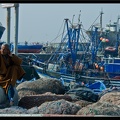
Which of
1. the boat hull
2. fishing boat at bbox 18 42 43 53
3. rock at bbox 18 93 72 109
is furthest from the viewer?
fishing boat at bbox 18 42 43 53

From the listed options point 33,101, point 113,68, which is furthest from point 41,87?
point 113,68

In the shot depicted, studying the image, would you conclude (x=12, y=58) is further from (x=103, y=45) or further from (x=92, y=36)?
(x=103, y=45)

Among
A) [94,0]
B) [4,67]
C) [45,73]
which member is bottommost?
[45,73]

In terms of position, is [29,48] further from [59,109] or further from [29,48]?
[59,109]

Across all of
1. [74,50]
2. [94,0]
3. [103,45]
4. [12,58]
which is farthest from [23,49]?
[94,0]

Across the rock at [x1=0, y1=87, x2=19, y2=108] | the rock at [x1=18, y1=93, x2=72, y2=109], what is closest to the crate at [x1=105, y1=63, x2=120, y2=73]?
the rock at [x1=18, y1=93, x2=72, y2=109]

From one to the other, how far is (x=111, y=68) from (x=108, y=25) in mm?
25648

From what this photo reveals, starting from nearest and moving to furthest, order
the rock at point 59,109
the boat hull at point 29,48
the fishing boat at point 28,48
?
the rock at point 59,109 → the boat hull at point 29,48 → the fishing boat at point 28,48

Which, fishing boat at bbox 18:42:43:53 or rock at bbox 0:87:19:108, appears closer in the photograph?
rock at bbox 0:87:19:108

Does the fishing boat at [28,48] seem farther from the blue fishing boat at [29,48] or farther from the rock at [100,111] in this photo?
the rock at [100,111]

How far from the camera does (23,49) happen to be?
43.2 metres

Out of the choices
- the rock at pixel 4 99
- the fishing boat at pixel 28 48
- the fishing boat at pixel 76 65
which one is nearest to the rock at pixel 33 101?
the rock at pixel 4 99

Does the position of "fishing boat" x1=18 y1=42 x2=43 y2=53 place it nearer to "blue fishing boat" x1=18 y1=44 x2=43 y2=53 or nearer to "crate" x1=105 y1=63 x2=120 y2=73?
"blue fishing boat" x1=18 y1=44 x2=43 y2=53

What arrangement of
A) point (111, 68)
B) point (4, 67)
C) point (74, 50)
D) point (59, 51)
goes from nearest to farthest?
point (4, 67), point (111, 68), point (74, 50), point (59, 51)
